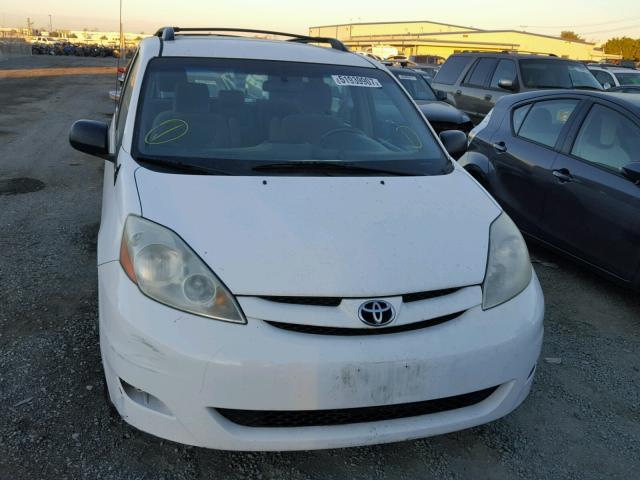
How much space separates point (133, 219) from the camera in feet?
7.70

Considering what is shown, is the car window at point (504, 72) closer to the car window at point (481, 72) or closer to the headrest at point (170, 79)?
the car window at point (481, 72)

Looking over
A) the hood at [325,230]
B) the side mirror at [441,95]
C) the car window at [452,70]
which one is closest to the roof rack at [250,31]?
the hood at [325,230]

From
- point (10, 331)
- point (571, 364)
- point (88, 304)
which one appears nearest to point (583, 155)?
point (571, 364)

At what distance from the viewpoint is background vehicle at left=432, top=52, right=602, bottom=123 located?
33.6ft

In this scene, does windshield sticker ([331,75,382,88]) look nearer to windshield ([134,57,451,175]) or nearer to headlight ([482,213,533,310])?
windshield ([134,57,451,175])

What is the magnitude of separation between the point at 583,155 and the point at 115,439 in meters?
3.88

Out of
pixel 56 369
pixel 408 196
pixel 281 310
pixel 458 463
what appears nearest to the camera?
pixel 281 310

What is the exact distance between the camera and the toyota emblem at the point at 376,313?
2.09 metres

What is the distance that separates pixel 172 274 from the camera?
216cm

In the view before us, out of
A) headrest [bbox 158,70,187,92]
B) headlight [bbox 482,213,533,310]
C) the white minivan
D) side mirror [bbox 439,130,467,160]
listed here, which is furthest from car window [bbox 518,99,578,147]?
headrest [bbox 158,70,187,92]

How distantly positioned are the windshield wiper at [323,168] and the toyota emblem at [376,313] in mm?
976

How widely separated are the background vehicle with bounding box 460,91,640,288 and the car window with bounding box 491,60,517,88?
5354mm

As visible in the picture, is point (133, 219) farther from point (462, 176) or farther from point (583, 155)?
point (583, 155)

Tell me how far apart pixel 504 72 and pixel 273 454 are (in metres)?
9.74
